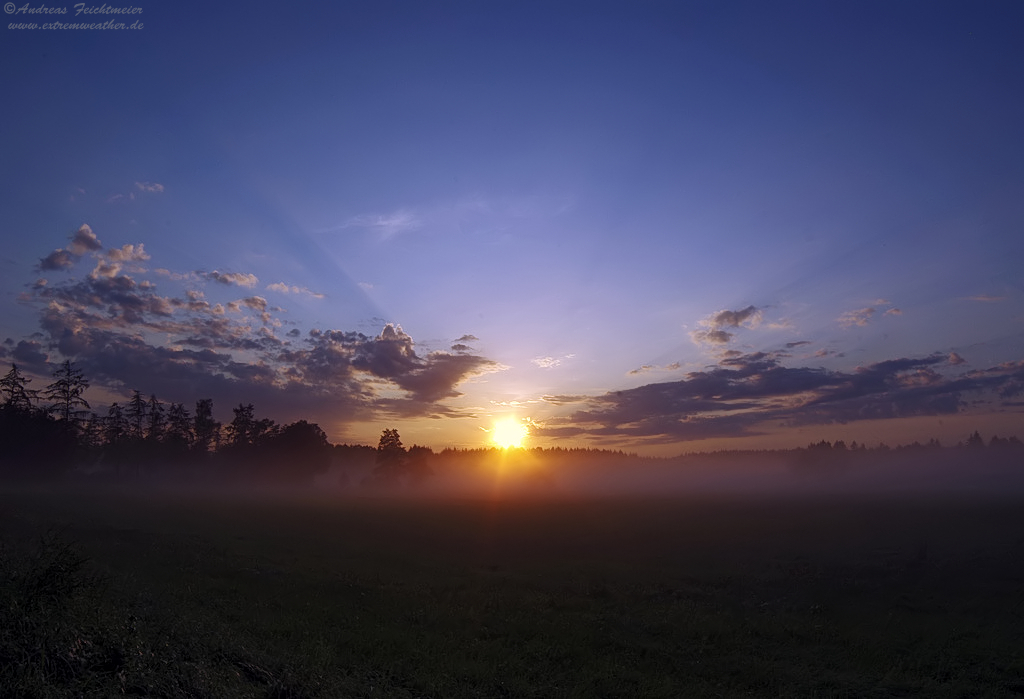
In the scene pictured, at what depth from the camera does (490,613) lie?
2248cm

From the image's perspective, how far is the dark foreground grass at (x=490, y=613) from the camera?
11.0 metres

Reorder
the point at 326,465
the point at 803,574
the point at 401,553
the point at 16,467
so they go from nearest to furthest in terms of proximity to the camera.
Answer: the point at 803,574, the point at 401,553, the point at 16,467, the point at 326,465

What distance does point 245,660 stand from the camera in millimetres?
11953

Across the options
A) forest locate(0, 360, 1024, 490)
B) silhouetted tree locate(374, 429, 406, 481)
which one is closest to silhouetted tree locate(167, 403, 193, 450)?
forest locate(0, 360, 1024, 490)

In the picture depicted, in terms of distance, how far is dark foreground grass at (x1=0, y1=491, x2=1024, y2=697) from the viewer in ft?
36.0

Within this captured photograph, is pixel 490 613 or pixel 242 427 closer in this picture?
pixel 490 613

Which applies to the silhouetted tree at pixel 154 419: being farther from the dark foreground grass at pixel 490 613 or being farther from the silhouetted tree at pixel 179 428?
the dark foreground grass at pixel 490 613

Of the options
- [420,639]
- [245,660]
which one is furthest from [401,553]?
[245,660]

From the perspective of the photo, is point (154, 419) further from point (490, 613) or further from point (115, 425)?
point (490, 613)

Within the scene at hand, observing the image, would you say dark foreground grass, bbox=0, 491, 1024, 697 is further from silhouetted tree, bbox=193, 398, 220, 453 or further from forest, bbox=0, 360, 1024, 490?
silhouetted tree, bbox=193, 398, 220, 453

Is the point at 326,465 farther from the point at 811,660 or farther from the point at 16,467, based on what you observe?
the point at 811,660

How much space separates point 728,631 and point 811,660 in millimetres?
3260

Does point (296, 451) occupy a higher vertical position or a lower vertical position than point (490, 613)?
higher

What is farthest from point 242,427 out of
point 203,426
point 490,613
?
point 490,613
